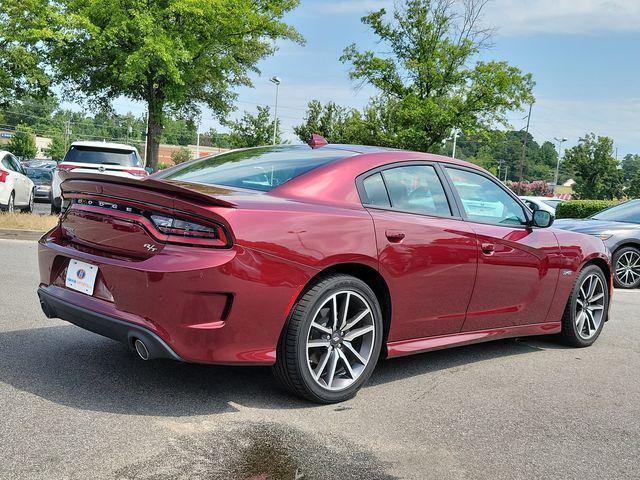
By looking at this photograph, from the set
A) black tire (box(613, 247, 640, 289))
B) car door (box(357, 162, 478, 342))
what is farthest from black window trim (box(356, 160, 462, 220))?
black tire (box(613, 247, 640, 289))

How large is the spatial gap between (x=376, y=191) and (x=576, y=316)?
265cm

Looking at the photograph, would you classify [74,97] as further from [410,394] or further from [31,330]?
[410,394]

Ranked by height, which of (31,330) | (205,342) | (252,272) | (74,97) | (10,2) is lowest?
(31,330)

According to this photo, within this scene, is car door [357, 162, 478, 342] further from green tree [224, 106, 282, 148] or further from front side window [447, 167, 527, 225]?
green tree [224, 106, 282, 148]

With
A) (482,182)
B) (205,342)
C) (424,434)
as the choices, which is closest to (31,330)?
(205,342)

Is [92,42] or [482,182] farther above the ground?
[92,42]

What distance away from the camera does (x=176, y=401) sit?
3680mm

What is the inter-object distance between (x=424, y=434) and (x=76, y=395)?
74.3 inches

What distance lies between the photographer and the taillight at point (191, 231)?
3352 mm

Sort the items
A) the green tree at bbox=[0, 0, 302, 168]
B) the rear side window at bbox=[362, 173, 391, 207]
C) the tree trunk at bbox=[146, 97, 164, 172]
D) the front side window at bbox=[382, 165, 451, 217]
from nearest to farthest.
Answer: the rear side window at bbox=[362, 173, 391, 207] → the front side window at bbox=[382, 165, 451, 217] → the green tree at bbox=[0, 0, 302, 168] → the tree trunk at bbox=[146, 97, 164, 172]

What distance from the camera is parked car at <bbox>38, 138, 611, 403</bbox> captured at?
3.36m

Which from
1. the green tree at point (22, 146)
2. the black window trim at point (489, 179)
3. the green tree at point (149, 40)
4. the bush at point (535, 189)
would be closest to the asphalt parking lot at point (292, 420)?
the black window trim at point (489, 179)

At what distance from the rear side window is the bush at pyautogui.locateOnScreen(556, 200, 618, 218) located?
67.1ft

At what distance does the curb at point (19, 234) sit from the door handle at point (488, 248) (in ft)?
27.4
